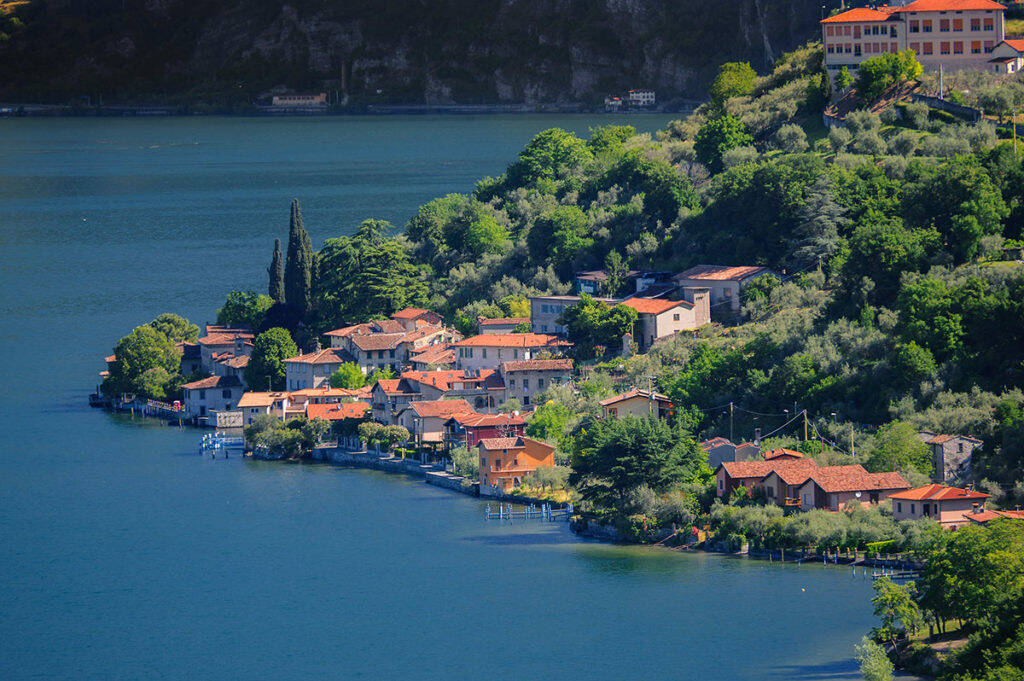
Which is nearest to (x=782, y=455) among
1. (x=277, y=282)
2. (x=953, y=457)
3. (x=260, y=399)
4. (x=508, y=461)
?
(x=953, y=457)

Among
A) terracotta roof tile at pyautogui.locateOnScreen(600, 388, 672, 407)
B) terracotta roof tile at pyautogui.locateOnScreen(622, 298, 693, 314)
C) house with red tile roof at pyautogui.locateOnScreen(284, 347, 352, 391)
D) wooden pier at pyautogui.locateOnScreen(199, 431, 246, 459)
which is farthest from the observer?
house with red tile roof at pyautogui.locateOnScreen(284, 347, 352, 391)

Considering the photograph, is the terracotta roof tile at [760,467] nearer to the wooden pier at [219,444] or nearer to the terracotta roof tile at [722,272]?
the terracotta roof tile at [722,272]

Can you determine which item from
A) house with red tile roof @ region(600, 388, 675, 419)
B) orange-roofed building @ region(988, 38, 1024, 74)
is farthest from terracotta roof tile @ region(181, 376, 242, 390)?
orange-roofed building @ region(988, 38, 1024, 74)

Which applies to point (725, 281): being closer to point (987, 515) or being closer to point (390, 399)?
point (390, 399)

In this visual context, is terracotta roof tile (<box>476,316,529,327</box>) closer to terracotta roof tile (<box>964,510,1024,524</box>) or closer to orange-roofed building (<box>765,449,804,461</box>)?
orange-roofed building (<box>765,449,804,461</box>)

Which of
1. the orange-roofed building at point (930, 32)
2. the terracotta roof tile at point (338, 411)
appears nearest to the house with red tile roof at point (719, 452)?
the terracotta roof tile at point (338, 411)

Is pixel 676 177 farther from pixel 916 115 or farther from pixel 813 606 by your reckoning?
pixel 813 606
